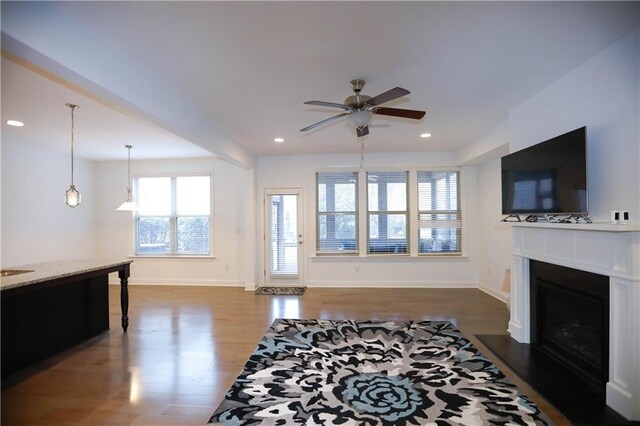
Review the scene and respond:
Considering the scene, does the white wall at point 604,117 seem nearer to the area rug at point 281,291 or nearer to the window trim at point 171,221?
the area rug at point 281,291

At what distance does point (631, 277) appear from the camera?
2.06m

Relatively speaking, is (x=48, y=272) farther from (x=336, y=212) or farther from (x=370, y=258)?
(x=370, y=258)

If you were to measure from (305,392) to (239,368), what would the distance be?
76cm

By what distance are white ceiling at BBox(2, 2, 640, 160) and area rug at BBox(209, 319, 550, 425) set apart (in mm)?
2604

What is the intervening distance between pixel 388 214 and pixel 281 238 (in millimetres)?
2255

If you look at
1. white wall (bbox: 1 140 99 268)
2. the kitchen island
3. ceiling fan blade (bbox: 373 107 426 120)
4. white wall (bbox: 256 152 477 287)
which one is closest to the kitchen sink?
the kitchen island

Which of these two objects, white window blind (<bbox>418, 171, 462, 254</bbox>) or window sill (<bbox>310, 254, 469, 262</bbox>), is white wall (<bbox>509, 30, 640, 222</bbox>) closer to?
white window blind (<bbox>418, 171, 462, 254</bbox>)

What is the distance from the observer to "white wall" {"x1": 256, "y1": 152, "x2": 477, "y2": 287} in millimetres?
6012

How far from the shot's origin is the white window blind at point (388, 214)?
6.17 metres

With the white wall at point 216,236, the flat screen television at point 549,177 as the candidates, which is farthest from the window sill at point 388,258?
the flat screen television at point 549,177

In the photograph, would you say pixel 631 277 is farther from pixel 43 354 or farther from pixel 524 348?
pixel 43 354

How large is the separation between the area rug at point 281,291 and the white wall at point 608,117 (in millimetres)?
4474

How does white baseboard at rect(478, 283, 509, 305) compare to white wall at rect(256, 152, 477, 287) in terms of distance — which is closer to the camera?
white baseboard at rect(478, 283, 509, 305)

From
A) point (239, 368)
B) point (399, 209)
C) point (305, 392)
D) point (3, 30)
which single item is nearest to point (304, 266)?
point (399, 209)
